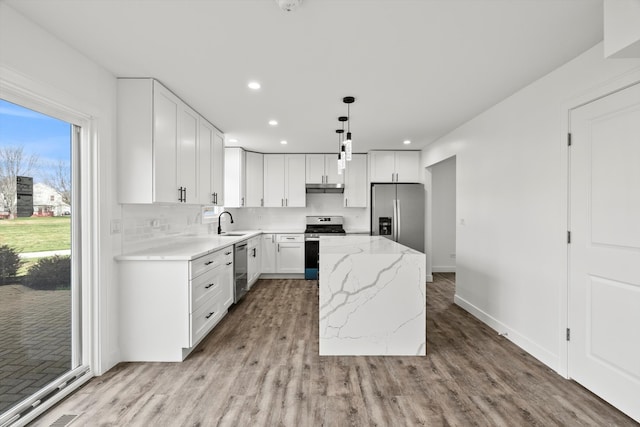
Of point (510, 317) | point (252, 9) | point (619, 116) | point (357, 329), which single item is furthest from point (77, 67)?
point (510, 317)

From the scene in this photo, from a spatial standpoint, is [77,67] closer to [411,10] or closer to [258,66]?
[258,66]

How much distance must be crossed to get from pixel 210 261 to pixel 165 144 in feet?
3.84

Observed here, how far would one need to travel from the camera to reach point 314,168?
5.74 m

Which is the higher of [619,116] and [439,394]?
[619,116]

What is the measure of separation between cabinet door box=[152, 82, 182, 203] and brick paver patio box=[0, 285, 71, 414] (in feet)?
3.33

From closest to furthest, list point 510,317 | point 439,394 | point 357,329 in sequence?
point 439,394 < point 357,329 < point 510,317

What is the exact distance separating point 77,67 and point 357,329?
9.59 ft

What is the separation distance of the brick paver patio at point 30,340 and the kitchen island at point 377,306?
1.93 metres

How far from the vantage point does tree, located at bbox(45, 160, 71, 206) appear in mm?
2078

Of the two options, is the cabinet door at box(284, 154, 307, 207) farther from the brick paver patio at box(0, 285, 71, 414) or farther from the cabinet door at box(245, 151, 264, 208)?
the brick paver patio at box(0, 285, 71, 414)

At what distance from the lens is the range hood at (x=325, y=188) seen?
5680mm

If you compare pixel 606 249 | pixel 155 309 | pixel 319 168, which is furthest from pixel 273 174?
pixel 606 249

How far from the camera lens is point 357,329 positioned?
2650 millimetres

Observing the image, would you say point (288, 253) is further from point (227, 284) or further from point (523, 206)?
point (523, 206)
